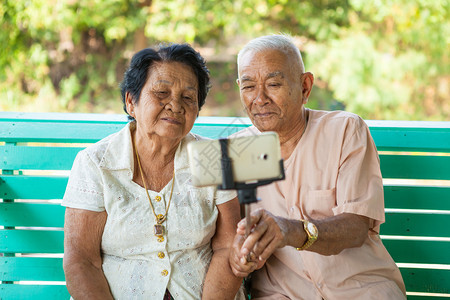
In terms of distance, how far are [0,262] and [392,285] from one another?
1.71 m

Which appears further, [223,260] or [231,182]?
[223,260]

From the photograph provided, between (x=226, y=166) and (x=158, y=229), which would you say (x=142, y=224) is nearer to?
(x=158, y=229)

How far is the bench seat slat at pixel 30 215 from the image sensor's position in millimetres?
2277

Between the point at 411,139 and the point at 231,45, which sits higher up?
the point at 231,45

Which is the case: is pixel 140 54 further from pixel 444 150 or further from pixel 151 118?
pixel 444 150

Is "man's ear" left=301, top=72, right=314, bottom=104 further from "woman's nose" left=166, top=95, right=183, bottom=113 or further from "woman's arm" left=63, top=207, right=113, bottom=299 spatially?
"woman's arm" left=63, top=207, right=113, bottom=299

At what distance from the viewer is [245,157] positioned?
A: 1.24 m

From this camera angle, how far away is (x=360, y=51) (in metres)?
7.15

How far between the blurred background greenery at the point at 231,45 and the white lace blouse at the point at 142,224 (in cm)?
523

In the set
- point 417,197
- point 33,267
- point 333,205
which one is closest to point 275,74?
point 333,205

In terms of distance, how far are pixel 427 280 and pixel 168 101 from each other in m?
1.41

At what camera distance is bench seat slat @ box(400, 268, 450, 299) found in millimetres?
2219

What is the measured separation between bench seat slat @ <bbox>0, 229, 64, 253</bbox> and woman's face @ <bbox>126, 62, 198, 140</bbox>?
31.8 inches

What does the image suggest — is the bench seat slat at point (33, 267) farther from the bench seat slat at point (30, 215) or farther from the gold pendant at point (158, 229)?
the gold pendant at point (158, 229)
